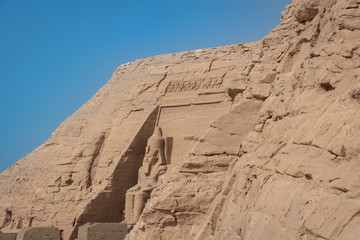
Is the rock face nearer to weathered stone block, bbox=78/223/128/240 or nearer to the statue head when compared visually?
the statue head

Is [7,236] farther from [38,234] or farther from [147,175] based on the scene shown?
[147,175]

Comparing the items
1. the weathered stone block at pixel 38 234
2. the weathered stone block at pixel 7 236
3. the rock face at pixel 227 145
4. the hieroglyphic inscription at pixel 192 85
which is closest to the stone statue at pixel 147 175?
the rock face at pixel 227 145

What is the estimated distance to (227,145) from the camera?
11.9 meters

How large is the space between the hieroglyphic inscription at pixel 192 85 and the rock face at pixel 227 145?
0.19 ft

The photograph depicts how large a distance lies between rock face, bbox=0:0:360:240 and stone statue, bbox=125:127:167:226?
1.71 feet

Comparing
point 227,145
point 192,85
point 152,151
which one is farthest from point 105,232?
point 192,85

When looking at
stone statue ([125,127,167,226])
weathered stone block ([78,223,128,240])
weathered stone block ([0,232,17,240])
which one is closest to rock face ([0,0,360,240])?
stone statue ([125,127,167,226])

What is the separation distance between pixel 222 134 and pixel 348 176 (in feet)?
22.9

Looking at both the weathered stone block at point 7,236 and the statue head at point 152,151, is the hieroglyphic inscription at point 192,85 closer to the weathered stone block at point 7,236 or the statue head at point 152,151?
the statue head at point 152,151

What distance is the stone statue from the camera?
2078 centimetres

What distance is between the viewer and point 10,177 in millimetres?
26438

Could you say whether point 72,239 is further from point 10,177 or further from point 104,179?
point 10,177

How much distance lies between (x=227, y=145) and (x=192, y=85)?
40.9 ft

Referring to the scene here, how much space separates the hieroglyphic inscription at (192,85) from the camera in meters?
23.3
